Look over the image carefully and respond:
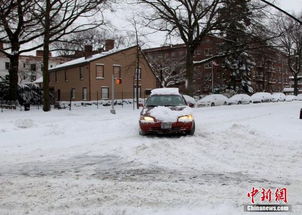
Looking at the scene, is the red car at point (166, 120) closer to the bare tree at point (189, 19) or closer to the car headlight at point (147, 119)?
the car headlight at point (147, 119)

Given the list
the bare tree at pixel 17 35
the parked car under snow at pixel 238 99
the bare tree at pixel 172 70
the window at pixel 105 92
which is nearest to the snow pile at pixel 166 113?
the bare tree at pixel 17 35

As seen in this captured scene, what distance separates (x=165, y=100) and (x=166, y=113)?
1.53 meters

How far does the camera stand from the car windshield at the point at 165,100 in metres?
13.8

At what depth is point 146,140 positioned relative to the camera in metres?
11.9

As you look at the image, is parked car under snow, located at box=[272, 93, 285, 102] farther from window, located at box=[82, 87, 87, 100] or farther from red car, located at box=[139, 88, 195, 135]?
red car, located at box=[139, 88, 195, 135]

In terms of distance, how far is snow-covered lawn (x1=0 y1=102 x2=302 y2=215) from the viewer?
5652mm

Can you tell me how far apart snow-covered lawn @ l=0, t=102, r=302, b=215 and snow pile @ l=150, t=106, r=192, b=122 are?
677mm

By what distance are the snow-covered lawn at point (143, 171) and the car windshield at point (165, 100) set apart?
135 centimetres

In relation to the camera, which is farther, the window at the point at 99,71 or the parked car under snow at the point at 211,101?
the window at the point at 99,71

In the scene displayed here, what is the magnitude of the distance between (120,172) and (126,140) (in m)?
4.28

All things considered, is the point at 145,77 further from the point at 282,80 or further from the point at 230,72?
the point at 282,80

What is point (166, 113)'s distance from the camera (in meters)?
12.6

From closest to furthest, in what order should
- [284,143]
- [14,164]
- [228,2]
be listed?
1. [14,164]
2. [284,143]
3. [228,2]

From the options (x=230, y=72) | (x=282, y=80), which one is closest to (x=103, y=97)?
(x=230, y=72)
